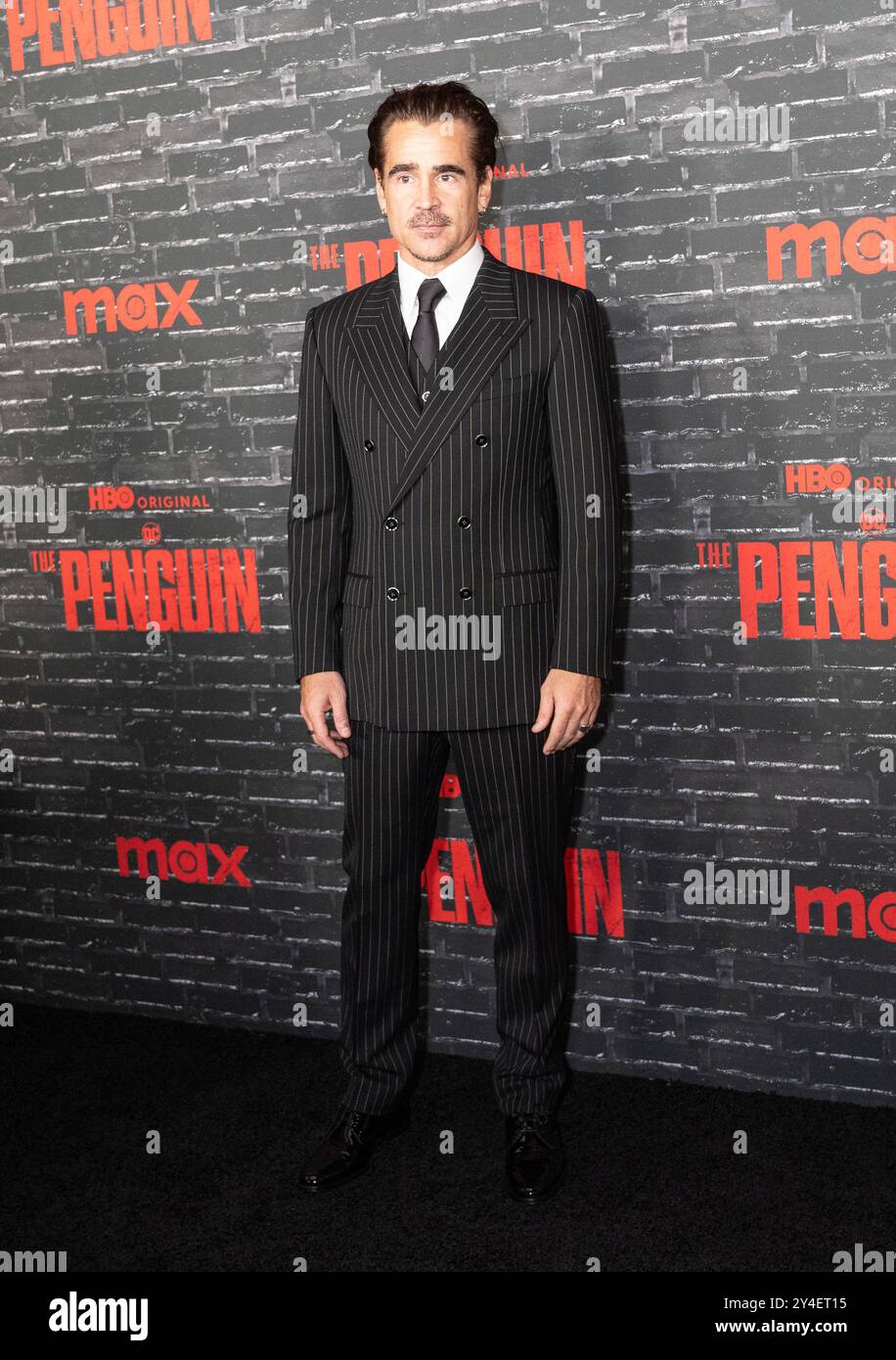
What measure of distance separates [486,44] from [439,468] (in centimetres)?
97

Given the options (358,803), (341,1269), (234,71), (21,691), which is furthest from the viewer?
(21,691)

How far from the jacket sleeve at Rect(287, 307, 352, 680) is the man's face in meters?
0.30

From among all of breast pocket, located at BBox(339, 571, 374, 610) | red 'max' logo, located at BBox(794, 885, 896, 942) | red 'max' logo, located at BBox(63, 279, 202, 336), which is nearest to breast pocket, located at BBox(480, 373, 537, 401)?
breast pocket, located at BBox(339, 571, 374, 610)

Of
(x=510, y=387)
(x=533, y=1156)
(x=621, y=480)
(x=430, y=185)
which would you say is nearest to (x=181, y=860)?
(x=533, y=1156)

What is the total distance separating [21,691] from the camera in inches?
131

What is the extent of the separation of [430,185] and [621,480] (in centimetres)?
73

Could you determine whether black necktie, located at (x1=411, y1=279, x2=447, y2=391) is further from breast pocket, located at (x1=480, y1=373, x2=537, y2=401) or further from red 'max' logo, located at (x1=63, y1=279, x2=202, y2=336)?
red 'max' logo, located at (x1=63, y1=279, x2=202, y2=336)

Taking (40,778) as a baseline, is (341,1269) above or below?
below

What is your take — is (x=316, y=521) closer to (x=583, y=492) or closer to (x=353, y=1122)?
(x=583, y=492)

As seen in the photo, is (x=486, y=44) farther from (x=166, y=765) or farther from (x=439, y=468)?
(x=166, y=765)

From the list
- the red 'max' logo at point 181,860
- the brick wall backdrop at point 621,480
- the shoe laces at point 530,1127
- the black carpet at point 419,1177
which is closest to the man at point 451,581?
the shoe laces at point 530,1127

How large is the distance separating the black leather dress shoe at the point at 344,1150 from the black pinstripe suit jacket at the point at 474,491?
80 cm

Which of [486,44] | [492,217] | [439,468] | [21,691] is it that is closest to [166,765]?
[21,691]

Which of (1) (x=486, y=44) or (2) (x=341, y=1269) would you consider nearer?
(2) (x=341, y=1269)
